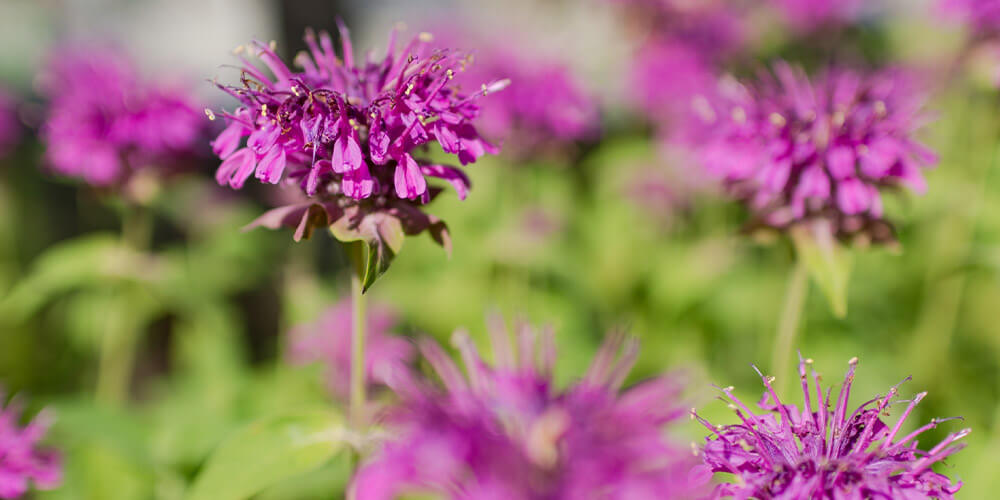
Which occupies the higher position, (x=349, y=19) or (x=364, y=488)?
(x=349, y=19)

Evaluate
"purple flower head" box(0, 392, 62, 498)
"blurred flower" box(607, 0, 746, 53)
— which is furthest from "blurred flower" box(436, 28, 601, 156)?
"purple flower head" box(0, 392, 62, 498)

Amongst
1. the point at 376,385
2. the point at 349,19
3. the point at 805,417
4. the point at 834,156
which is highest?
the point at 349,19

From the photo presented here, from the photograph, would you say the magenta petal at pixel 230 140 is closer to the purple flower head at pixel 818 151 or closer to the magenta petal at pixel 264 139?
the magenta petal at pixel 264 139

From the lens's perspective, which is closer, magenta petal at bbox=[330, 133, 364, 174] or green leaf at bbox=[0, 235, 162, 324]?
magenta petal at bbox=[330, 133, 364, 174]

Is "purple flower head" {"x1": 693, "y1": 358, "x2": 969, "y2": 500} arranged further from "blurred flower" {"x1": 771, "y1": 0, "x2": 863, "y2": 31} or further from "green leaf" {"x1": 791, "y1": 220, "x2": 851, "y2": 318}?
"blurred flower" {"x1": 771, "y1": 0, "x2": 863, "y2": 31}

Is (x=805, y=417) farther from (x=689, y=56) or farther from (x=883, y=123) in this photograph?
(x=689, y=56)

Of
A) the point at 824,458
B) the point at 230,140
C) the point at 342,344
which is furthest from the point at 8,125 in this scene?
the point at 824,458

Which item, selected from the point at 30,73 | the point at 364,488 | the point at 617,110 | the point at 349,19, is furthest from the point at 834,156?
the point at 30,73

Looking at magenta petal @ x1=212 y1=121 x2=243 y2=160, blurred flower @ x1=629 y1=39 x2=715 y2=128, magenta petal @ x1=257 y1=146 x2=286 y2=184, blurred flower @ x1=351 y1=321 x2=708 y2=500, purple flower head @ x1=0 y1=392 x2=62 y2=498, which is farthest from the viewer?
blurred flower @ x1=629 y1=39 x2=715 y2=128

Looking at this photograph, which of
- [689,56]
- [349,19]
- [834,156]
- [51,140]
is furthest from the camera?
[349,19]
